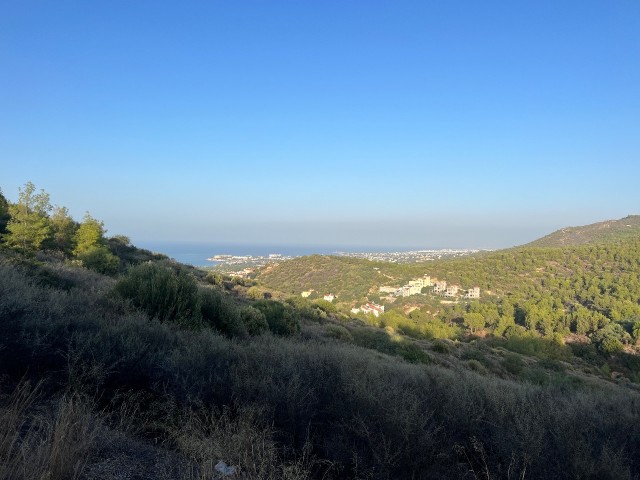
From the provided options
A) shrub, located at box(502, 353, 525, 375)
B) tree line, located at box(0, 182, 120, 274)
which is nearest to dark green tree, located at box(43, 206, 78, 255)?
tree line, located at box(0, 182, 120, 274)

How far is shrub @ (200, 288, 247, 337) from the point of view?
10.1 m

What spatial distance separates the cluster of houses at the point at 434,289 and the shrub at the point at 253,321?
4942 centimetres

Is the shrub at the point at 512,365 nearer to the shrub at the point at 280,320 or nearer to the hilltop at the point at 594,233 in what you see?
the shrub at the point at 280,320

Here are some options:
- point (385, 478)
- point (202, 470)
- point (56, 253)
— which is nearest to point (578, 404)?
point (385, 478)

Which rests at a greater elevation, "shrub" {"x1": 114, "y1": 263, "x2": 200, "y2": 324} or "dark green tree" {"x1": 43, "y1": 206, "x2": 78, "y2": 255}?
"dark green tree" {"x1": 43, "y1": 206, "x2": 78, "y2": 255}

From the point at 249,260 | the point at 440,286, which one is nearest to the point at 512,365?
the point at 440,286

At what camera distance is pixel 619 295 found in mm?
49906

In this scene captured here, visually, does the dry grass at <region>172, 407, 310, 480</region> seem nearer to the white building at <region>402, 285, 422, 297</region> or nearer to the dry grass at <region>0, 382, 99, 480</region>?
the dry grass at <region>0, 382, 99, 480</region>

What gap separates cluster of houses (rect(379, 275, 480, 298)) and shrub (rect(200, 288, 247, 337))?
2016 inches

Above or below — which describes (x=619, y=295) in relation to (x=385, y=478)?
below

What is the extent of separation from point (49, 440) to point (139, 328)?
3.34 m

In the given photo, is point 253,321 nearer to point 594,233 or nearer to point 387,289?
point 387,289

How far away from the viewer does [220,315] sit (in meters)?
10.4

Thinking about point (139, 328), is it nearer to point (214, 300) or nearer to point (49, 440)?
point (49, 440)
